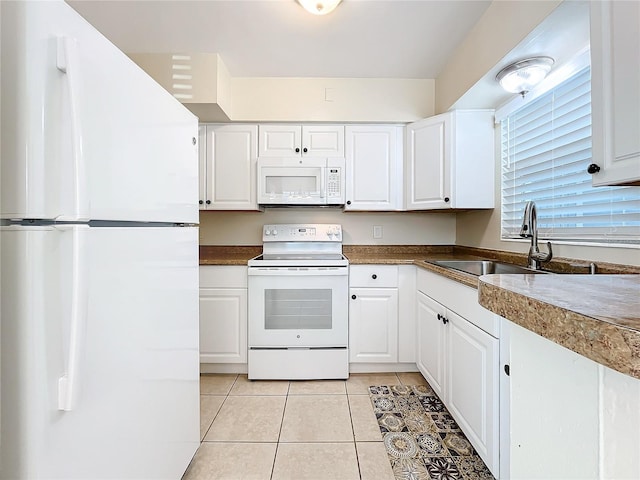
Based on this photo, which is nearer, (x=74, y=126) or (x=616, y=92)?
(x=74, y=126)

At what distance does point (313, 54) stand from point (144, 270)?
1.94 m

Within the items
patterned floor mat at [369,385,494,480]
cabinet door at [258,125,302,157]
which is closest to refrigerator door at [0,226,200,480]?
patterned floor mat at [369,385,494,480]

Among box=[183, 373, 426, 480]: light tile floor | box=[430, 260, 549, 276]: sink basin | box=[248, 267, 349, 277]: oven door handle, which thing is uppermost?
box=[430, 260, 549, 276]: sink basin

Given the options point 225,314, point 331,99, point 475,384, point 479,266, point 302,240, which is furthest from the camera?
point 302,240

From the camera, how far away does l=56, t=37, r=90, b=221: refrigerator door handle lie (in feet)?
2.21

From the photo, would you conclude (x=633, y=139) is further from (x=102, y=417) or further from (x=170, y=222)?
(x=102, y=417)

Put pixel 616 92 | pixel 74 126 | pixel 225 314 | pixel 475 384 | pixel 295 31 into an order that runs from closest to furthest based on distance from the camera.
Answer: pixel 74 126, pixel 616 92, pixel 475 384, pixel 295 31, pixel 225 314

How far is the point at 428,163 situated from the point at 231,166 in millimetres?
1574

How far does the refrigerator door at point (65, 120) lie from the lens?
2.08ft

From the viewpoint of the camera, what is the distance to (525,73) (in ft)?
5.46

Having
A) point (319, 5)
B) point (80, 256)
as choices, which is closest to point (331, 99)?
point (319, 5)

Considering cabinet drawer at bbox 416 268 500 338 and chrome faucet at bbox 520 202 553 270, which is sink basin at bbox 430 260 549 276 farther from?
chrome faucet at bbox 520 202 553 270

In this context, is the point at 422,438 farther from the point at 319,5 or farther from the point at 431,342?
the point at 319,5

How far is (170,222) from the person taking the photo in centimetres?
122
